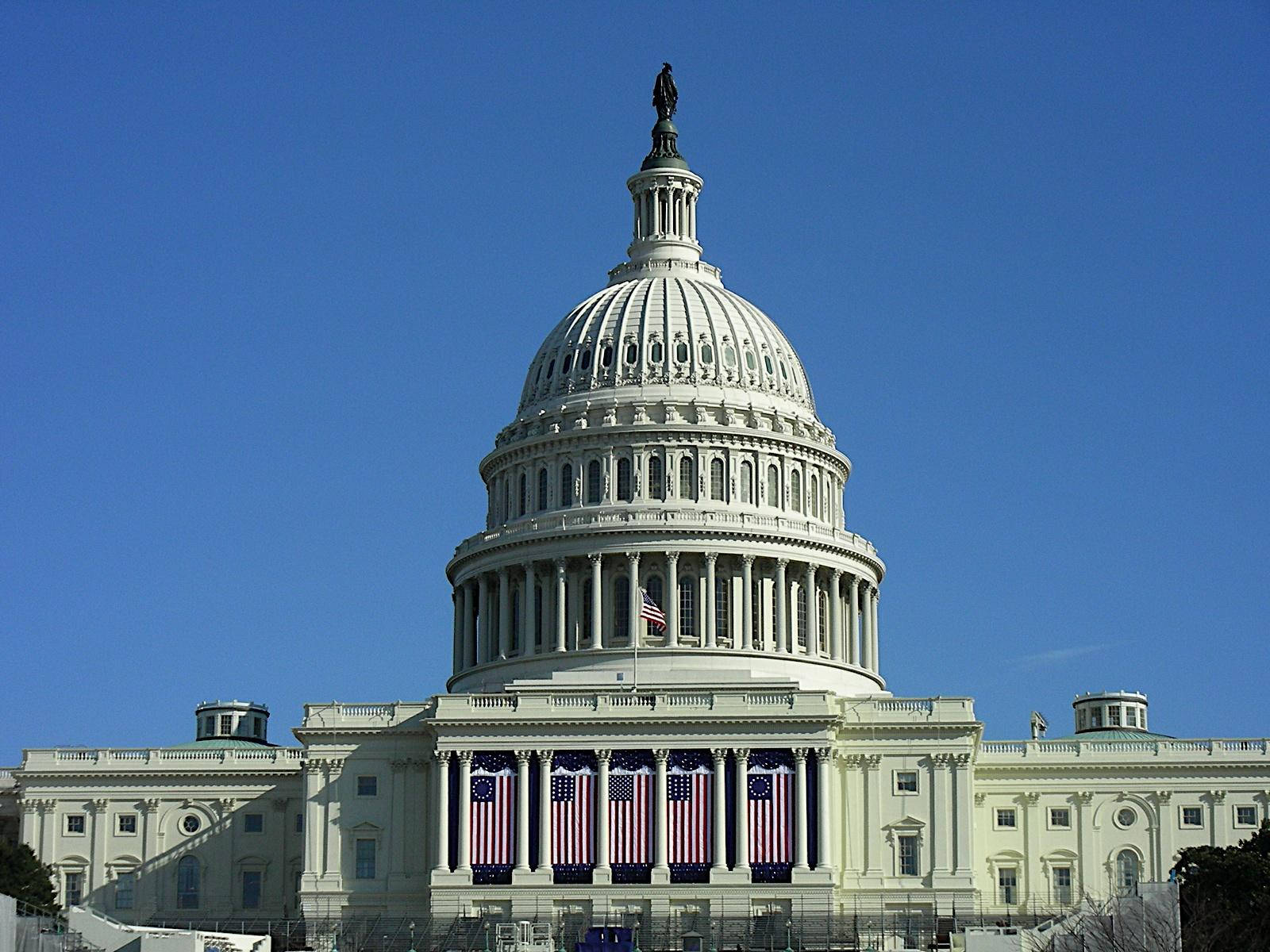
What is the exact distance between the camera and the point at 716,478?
15500 cm

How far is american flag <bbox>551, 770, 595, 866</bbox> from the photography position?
134 metres

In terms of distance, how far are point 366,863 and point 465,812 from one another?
6.71 m

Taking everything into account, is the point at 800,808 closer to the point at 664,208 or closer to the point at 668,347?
the point at 668,347

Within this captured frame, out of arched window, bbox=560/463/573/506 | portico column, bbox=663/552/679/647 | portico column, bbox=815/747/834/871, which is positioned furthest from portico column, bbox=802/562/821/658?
portico column, bbox=815/747/834/871

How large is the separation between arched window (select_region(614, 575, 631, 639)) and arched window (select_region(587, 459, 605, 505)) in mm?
5118

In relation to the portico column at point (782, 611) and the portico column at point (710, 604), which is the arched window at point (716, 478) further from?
the portico column at point (782, 611)

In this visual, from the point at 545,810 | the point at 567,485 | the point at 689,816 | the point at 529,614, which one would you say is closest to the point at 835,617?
the point at 567,485

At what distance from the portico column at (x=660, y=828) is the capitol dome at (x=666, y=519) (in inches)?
370

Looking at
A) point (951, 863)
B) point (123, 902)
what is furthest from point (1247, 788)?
point (123, 902)

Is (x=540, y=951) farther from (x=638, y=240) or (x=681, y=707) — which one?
(x=638, y=240)

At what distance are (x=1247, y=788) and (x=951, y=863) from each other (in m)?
20.3

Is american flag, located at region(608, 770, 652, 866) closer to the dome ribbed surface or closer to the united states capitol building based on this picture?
the united states capitol building

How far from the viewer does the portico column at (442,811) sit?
13412cm

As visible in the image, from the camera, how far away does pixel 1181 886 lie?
12506cm
